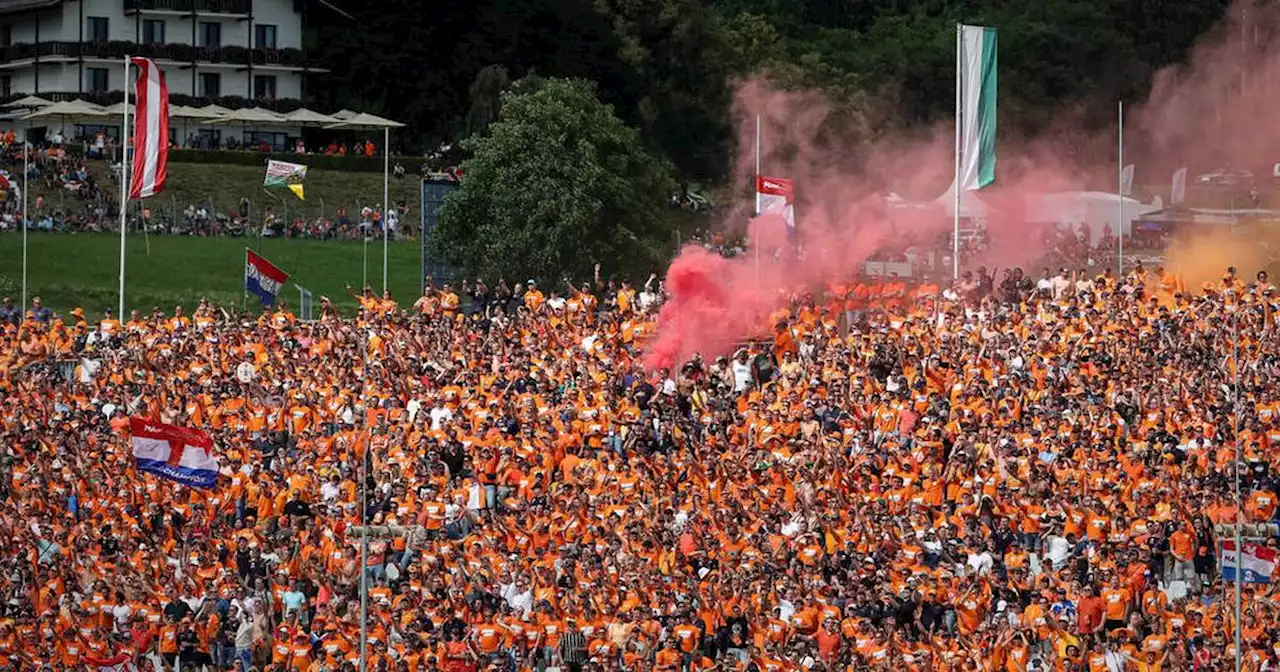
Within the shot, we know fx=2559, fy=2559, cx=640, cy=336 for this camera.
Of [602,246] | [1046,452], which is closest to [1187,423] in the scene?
[1046,452]

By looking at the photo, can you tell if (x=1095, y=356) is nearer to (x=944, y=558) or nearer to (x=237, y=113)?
(x=944, y=558)

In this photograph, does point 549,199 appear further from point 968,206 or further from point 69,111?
point 69,111

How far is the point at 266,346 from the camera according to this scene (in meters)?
40.8

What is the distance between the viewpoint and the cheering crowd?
2900cm

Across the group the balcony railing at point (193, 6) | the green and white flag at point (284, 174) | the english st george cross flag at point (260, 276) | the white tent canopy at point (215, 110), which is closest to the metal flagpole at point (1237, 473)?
the english st george cross flag at point (260, 276)

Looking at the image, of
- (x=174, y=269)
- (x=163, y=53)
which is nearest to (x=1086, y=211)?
(x=174, y=269)

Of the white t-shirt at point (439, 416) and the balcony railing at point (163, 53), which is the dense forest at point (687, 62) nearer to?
the balcony railing at point (163, 53)

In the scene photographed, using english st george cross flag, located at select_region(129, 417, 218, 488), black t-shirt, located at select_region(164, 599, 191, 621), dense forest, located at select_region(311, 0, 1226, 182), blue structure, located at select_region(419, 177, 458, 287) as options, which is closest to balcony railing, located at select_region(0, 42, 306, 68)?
dense forest, located at select_region(311, 0, 1226, 182)

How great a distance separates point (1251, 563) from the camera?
27.4 meters

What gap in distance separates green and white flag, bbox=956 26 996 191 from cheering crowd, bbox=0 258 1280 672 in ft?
10.1

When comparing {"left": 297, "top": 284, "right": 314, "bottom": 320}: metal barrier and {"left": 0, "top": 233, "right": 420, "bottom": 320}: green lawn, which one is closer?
{"left": 297, "top": 284, "right": 314, "bottom": 320}: metal barrier

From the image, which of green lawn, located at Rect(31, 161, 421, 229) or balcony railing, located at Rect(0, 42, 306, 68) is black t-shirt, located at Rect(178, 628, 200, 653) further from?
balcony railing, located at Rect(0, 42, 306, 68)

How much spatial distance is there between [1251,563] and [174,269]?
1517 inches

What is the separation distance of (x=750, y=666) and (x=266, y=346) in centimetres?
1444
